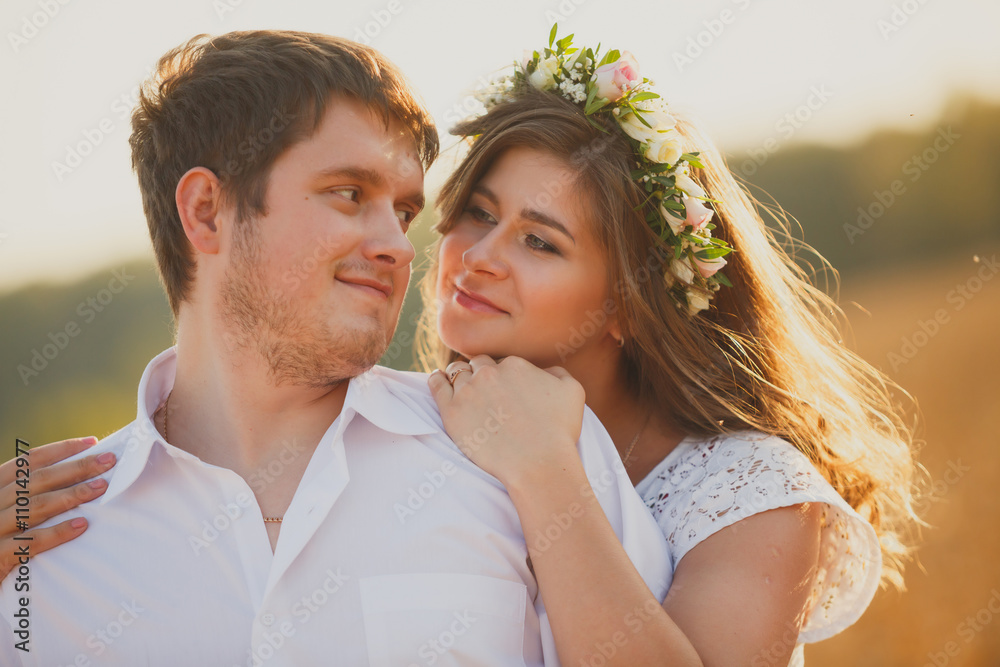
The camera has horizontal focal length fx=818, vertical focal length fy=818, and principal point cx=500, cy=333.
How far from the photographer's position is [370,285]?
2436 millimetres

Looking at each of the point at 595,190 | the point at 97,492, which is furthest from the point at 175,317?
the point at 595,190

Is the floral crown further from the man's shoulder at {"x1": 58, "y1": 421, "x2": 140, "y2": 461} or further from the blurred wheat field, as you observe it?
the blurred wheat field

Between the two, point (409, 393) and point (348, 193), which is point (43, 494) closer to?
point (409, 393)

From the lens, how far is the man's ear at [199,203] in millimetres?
2529

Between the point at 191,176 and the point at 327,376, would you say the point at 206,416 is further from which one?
the point at 191,176

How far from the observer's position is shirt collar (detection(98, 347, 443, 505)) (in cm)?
236

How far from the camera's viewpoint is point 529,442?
2.38 m

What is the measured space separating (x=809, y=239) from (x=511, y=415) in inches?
414
